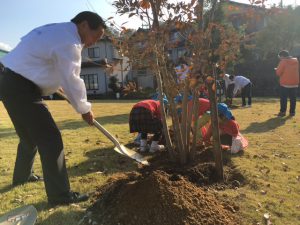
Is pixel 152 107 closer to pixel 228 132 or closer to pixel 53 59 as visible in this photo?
pixel 228 132

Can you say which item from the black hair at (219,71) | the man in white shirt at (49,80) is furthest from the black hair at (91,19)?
the black hair at (219,71)

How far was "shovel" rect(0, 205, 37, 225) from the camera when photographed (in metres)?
3.05

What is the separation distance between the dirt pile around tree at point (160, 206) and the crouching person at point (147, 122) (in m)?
2.38

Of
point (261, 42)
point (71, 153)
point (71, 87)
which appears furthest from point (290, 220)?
point (261, 42)

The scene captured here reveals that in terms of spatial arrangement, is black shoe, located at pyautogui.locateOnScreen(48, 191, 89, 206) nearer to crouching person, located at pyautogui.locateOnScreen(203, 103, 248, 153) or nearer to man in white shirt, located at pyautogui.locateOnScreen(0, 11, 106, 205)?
man in white shirt, located at pyautogui.locateOnScreen(0, 11, 106, 205)

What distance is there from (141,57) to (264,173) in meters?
2.21

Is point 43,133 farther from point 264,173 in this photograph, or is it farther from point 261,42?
point 261,42

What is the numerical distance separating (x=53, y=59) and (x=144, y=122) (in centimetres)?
274

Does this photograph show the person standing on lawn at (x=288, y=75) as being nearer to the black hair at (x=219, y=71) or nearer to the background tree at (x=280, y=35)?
the black hair at (x=219, y=71)

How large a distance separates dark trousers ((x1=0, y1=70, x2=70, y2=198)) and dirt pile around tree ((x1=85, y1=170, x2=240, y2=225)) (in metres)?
0.48

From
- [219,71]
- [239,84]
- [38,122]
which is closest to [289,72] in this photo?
[239,84]

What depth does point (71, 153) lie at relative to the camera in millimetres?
6078

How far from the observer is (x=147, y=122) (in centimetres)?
584

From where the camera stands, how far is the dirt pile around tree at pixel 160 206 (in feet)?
9.82
